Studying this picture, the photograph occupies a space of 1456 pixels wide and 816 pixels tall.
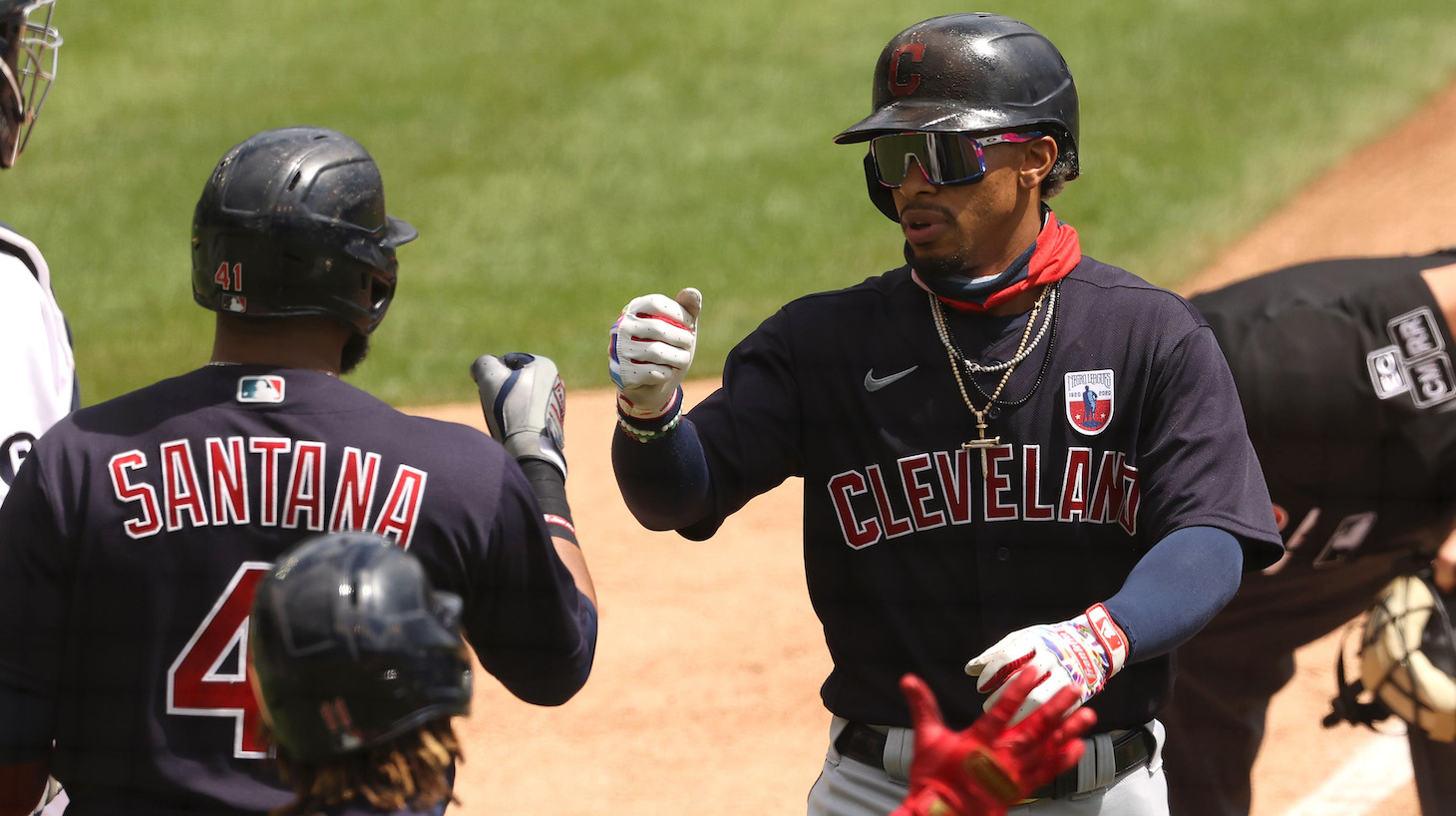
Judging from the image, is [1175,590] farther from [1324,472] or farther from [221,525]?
[1324,472]

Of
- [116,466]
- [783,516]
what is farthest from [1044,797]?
[783,516]

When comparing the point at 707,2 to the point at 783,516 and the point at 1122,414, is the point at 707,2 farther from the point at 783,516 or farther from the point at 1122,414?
the point at 1122,414

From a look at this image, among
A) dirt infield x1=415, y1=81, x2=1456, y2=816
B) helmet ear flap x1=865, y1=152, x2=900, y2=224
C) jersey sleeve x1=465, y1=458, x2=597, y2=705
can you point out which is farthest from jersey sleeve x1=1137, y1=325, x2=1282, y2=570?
dirt infield x1=415, y1=81, x2=1456, y2=816

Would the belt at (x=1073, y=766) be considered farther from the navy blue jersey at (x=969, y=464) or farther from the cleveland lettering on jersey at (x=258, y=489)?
the cleveland lettering on jersey at (x=258, y=489)

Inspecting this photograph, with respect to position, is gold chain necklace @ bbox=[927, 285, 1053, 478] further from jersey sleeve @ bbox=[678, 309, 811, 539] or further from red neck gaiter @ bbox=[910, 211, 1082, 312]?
jersey sleeve @ bbox=[678, 309, 811, 539]

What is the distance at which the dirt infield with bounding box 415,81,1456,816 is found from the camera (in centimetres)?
450

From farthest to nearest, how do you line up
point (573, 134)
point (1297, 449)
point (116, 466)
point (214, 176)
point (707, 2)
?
point (707, 2) → point (573, 134) → point (1297, 449) → point (214, 176) → point (116, 466)

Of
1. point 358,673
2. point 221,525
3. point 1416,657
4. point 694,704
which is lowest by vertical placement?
point 694,704

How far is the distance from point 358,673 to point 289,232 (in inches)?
30.1

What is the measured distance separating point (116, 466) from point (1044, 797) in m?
1.37

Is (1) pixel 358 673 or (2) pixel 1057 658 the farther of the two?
(2) pixel 1057 658

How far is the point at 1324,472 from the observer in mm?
3354

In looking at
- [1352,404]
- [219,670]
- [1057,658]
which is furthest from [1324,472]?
[219,670]

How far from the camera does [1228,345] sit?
3.43m
